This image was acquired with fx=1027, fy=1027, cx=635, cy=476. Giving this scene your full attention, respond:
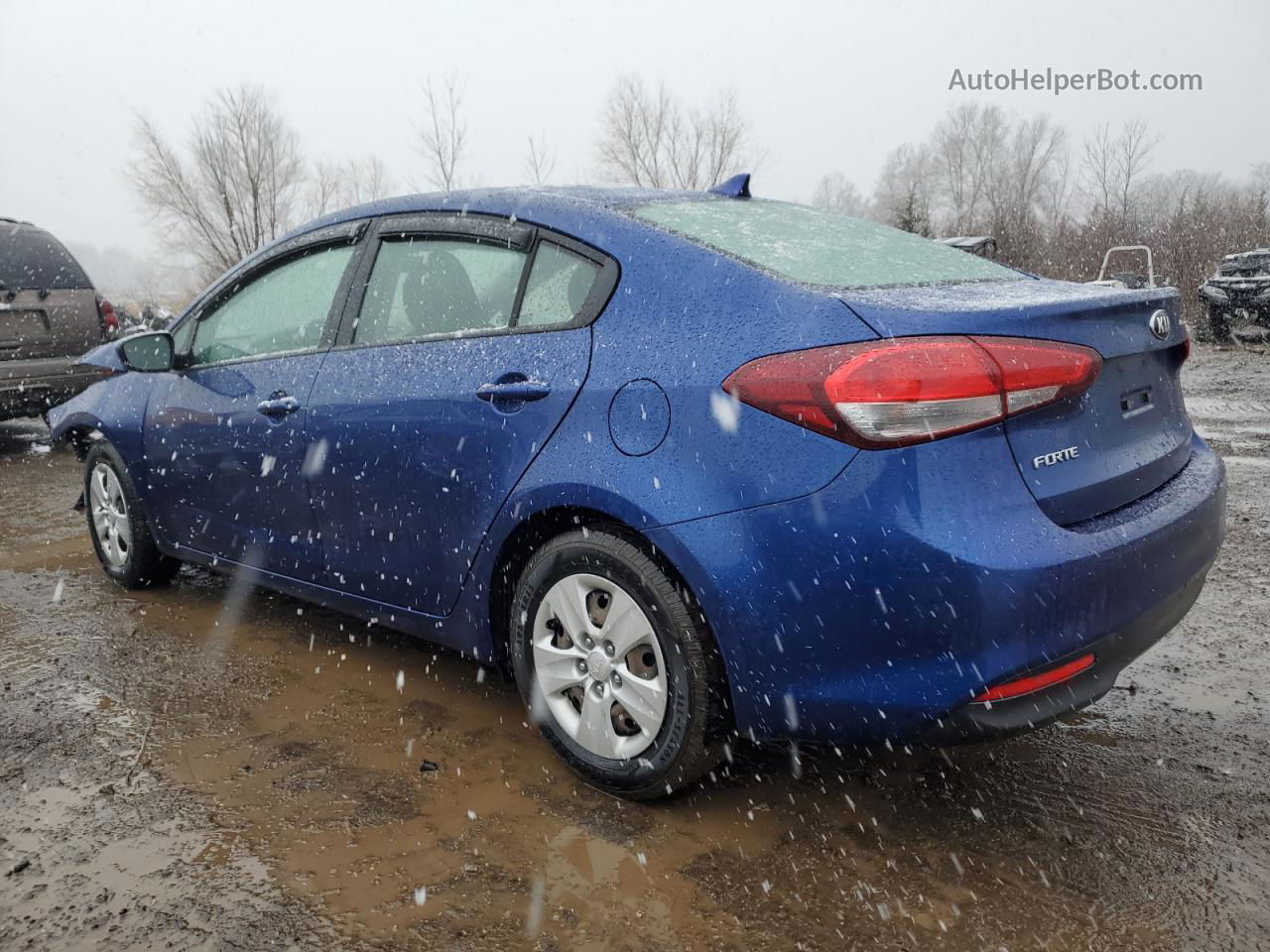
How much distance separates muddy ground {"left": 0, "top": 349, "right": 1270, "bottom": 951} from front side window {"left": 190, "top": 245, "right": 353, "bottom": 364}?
44.7 inches

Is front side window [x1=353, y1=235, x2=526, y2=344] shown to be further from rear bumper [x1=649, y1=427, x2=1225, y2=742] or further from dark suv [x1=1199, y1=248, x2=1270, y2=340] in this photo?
dark suv [x1=1199, y1=248, x2=1270, y2=340]

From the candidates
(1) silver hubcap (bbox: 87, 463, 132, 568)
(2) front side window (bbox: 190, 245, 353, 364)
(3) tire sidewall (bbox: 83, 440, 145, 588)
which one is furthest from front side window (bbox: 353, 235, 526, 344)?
(1) silver hubcap (bbox: 87, 463, 132, 568)

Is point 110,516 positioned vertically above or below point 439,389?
below

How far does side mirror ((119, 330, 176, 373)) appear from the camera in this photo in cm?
395

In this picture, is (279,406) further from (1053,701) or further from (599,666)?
(1053,701)

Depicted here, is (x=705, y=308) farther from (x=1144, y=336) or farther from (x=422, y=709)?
(x=422, y=709)

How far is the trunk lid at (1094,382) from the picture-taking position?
213 cm

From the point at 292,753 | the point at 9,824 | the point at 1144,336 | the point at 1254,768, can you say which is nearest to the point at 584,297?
the point at 1144,336

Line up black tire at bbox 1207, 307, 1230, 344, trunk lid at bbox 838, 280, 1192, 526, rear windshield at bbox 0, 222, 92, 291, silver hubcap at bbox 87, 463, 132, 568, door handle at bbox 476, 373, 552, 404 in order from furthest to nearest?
1. black tire at bbox 1207, 307, 1230, 344
2. rear windshield at bbox 0, 222, 92, 291
3. silver hubcap at bbox 87, 463, 132, 568
4. door handle at bbox 476, 373, 552, 404
5. trunk lid at bbox 838, 280, 1192, 526

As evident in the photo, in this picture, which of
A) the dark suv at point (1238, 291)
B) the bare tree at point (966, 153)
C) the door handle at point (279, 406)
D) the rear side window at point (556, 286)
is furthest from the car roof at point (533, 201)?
the bare tree at point (966, 153)

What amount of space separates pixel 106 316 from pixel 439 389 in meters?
7.58

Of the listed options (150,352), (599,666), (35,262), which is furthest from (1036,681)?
(35,262)

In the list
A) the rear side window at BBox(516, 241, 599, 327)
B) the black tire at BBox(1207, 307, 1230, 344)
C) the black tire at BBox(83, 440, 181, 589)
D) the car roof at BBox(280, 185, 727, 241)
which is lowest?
the black tire at BBox(1207, 307, 1230, 344)

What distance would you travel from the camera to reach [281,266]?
3.69m
